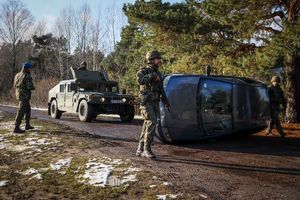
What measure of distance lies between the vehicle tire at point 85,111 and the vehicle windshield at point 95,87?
1042mm

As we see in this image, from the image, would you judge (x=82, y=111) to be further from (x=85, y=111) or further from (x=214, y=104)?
(x=214, y=104)


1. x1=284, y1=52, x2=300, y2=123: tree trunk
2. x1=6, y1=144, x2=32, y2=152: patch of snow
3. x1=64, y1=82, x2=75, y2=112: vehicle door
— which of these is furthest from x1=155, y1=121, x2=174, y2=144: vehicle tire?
x1=64, y1=82, x2=75, y2=112: vehicle door

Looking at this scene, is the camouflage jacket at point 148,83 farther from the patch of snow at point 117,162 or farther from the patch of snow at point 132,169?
the patch of snow at point 132,169

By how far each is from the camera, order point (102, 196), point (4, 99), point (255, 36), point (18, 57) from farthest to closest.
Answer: point (18, 57) → point (4, 99) → point (255, 36) → point (102, 196)

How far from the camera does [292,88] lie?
13.9 meters

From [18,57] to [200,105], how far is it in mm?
61770

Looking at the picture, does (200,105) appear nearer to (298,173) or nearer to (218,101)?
(218,101)

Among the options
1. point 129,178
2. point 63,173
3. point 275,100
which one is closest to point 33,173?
point 63,173

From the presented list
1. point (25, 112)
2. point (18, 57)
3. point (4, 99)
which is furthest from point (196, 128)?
point (18, 57)

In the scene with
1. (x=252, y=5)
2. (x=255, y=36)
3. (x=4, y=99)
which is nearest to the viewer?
(x=252, y=5)

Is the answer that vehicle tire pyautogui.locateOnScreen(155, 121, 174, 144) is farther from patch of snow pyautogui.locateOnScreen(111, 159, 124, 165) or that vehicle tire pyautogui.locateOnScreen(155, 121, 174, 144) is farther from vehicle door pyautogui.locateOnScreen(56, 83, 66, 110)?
vehicle door pyautogui.locateOnScreen(56, 83, 66, 110)

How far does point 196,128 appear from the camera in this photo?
8984mm

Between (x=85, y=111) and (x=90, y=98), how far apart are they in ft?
1.63

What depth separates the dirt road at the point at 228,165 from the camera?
17.8ft
